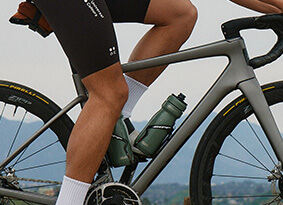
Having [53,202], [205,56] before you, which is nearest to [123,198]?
[53,202]

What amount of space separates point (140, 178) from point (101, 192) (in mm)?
217

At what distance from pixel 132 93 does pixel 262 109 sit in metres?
0.70

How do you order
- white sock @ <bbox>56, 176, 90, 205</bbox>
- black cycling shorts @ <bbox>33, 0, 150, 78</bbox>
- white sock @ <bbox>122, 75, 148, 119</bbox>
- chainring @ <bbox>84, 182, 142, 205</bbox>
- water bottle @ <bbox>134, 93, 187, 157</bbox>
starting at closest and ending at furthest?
black cycling shorts @ <bbox>33, 0, 150, 78</bbox>
white sock @ <bbox>56, 176, 90, 205</bbox>
chainring @ <bbox>84, 182, 142, 205</bbox>
water bottle @ <bbox>134, 93, 187, 157</bbox>
white sock @ <bbox>122, 75, 148, 119</bbox>

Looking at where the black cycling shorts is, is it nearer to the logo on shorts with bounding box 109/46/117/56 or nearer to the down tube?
the logo on shorts with bounding box 109/46/117/56

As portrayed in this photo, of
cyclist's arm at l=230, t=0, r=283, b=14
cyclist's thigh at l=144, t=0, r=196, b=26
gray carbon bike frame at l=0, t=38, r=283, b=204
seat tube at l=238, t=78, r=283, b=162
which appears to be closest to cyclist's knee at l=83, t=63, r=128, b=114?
gray carbon bike frame at l=0, t=38, r=283, b=204

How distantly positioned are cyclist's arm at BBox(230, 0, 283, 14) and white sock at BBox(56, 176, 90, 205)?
1.25 m

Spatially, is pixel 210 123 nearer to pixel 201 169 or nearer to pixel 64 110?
pixel 201 169

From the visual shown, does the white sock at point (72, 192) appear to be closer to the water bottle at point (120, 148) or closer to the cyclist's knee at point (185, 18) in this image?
the water bottle at point (120, 148)

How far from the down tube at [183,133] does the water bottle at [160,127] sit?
0.06m

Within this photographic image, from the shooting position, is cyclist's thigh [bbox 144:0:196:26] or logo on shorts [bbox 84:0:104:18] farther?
cyclist's thigh [bbox 144:0:196:26]

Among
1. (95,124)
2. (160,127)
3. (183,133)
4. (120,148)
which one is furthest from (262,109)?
(95,124)

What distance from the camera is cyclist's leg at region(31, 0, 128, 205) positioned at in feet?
8.79

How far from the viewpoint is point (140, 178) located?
3.06 metres

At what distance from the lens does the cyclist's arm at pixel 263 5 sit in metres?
3.10
